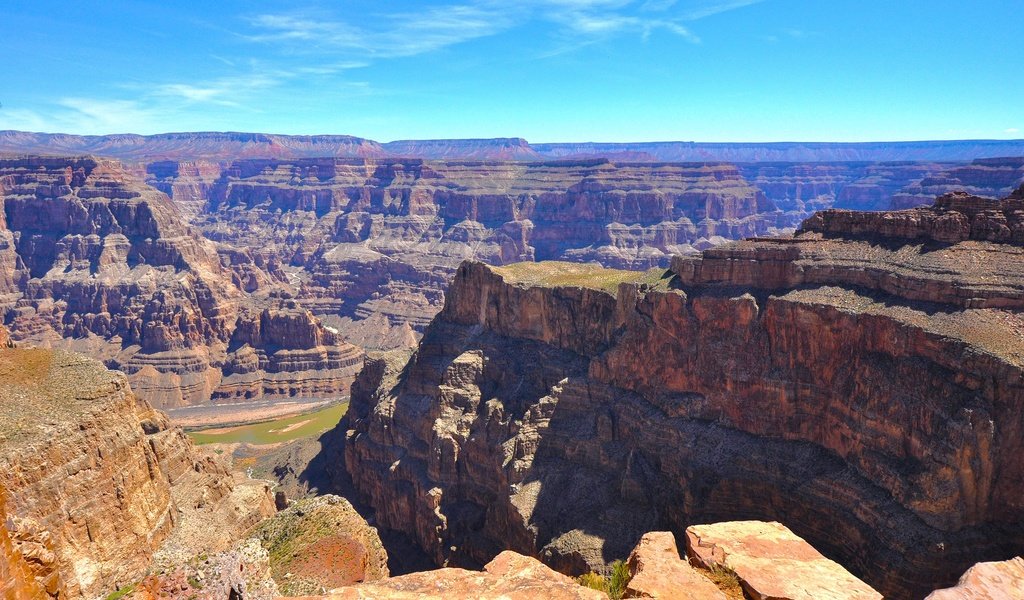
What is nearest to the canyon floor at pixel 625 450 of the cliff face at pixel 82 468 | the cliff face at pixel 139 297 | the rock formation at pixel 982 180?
the cliff face at pixel 82 468

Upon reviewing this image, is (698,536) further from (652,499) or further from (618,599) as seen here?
(652,499)

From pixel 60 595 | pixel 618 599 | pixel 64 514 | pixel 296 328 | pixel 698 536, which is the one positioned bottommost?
pixel 296 328

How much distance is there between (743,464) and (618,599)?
1302 inches

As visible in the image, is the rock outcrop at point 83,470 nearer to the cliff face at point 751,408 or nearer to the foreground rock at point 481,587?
the foreground rock at point 481,587

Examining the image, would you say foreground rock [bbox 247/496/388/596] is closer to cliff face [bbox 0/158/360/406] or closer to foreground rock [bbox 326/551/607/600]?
foreground rock [bbox 326/551/607/600]

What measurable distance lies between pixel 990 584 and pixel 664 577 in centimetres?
830

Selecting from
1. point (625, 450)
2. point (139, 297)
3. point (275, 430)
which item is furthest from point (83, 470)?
point (139, 297)

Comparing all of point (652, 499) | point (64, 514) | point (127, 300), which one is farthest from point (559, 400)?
point (127, 300)

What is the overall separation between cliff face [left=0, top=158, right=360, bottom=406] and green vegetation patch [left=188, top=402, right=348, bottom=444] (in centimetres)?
1601

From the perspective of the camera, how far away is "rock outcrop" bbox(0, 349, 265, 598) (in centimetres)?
3756

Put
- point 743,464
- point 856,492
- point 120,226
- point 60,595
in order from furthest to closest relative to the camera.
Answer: point 120,226 < point 743,464 < point 856,492 < point 60,595

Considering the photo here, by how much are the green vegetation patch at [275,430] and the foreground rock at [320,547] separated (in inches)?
2784

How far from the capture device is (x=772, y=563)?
19781mm

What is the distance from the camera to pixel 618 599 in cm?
2091
